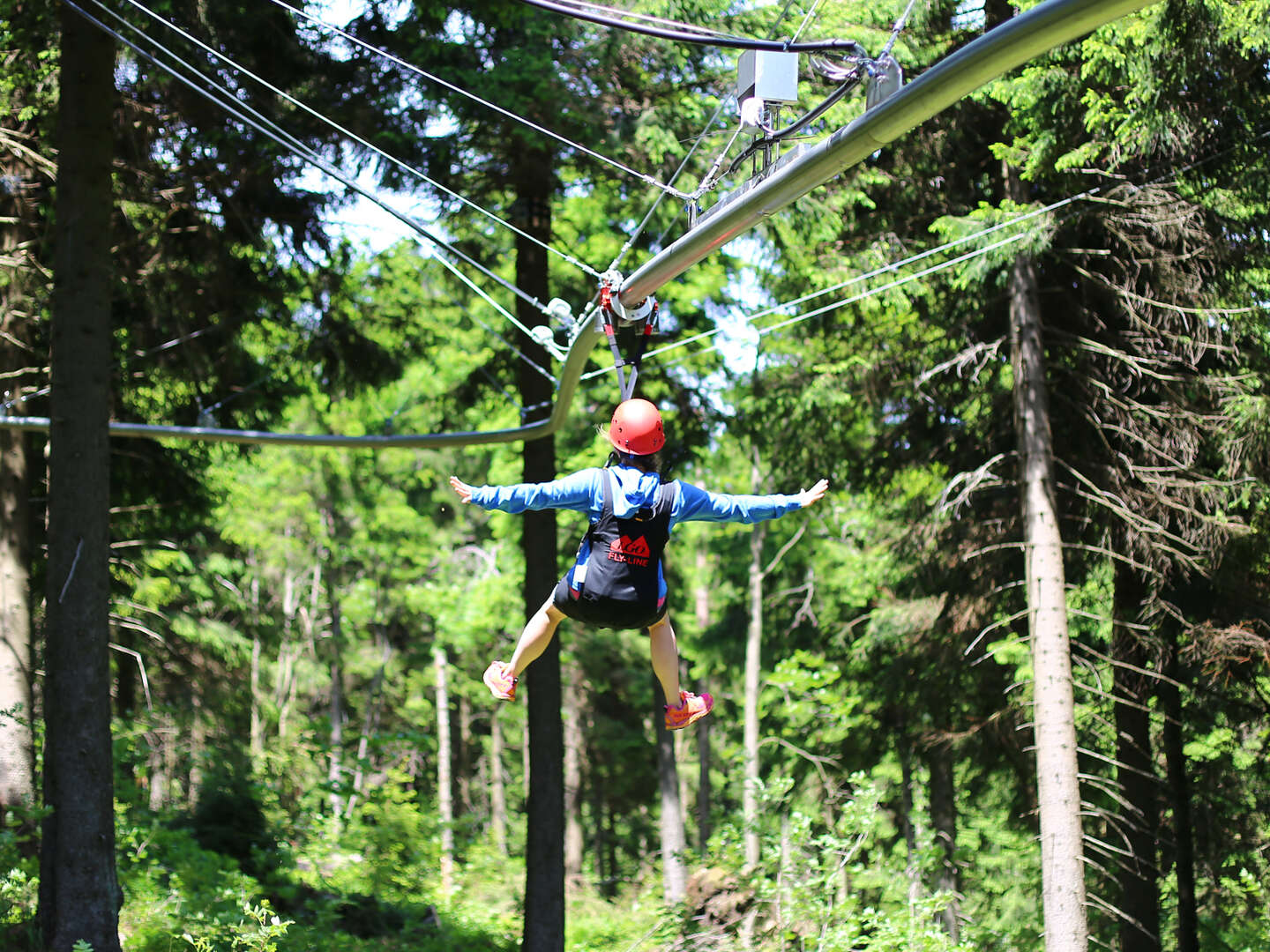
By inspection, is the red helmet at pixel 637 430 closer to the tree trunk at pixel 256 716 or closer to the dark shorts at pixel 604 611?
the dark shorts at pixel 604 611

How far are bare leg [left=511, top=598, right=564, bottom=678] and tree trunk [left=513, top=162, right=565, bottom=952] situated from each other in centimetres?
476

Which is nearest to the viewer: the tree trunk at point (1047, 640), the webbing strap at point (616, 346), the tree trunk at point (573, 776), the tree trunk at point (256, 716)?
the webbing strap at point (616, 346)

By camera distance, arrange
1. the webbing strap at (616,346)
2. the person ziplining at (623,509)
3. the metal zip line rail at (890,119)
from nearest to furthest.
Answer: the metal zip line rail at (890,119), the person ziplining at (623,509), the webbing strap at (616,346)

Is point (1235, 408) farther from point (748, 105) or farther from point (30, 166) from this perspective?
point (30, 166)

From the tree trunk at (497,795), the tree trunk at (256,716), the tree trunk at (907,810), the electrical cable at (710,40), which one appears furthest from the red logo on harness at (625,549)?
the tree trunk at (497,795)

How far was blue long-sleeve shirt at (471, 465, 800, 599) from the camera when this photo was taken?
17.6 feet

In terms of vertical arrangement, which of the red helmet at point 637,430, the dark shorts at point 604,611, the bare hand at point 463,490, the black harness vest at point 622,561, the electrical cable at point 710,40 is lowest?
the dark shorts at point 604,611

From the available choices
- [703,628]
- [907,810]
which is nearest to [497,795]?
[703,628]

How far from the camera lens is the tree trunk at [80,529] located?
7941 millimetres

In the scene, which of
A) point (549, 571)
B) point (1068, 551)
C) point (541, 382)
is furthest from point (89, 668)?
point (1068, 551)

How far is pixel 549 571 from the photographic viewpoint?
38.0 ft

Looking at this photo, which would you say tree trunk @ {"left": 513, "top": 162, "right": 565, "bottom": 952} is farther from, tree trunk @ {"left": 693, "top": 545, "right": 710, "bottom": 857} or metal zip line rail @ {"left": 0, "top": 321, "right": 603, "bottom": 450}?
tree trunk @ {"left": 693, "top": 545, "right": 710, "bottom": 857}

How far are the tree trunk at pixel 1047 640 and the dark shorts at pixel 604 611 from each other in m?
6.38

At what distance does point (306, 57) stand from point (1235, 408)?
902cm
